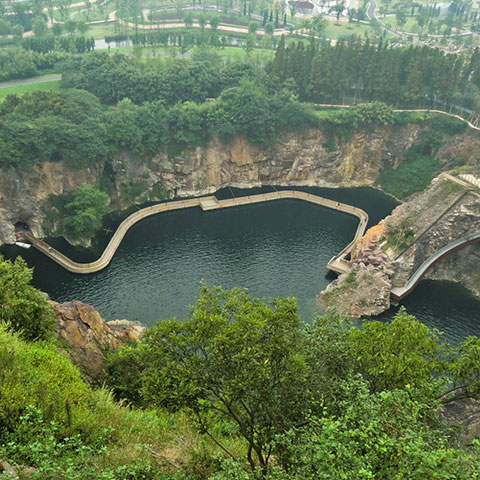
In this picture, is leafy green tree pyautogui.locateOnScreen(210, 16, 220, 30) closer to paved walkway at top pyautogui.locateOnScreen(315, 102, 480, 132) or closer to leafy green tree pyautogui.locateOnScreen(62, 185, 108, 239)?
paved walkway at top pyautogui.locateOnScreen(315, 102, 480, 132)

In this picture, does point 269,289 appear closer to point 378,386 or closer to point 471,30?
point 378,386

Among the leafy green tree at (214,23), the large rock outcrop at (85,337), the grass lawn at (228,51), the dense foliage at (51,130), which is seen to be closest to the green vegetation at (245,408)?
the large rock outcrop at (85,337)

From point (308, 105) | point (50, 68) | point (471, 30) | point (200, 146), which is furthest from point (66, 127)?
point (471, 30)

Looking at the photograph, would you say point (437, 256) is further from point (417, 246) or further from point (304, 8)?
point (304, 8)

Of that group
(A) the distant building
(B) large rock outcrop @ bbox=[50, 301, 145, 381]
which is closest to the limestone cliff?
(B) large rock outcrop @ bbox=[50, 301, 145, 381]

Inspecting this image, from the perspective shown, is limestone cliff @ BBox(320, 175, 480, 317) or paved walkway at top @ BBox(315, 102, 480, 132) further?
paved walkway at top @ BBox(315, 102, 480, 132)

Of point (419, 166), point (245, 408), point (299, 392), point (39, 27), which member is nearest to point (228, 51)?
point (39, 27)
